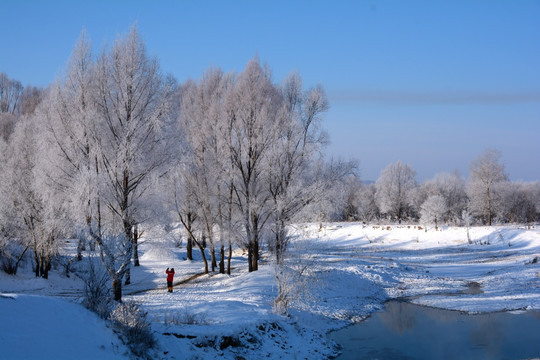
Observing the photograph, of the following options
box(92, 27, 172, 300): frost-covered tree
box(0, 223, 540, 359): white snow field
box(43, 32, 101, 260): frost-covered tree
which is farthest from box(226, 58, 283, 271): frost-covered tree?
box(43, 32, 101, 260): frost-covered tree

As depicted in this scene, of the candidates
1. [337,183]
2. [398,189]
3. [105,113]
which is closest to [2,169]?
[105,113]

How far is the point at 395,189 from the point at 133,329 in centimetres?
7396

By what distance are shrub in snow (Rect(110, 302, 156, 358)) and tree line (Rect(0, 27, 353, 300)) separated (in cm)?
234

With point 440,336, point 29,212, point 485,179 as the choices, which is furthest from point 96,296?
point 485,179

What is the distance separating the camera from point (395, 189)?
79062mm

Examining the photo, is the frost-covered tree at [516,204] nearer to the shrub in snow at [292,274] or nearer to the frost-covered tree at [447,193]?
the frost-covered tree at [447,193]

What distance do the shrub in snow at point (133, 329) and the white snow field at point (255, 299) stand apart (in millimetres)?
268

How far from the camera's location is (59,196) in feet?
57.1

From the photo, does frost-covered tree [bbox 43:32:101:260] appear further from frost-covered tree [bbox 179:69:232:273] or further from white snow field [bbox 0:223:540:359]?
frost-covered tree [bbox 179:69:232:273]

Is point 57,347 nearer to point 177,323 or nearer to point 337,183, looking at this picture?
point 177,323

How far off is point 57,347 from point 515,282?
23398 millimetres

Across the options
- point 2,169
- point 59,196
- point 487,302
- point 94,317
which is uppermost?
point 2,169

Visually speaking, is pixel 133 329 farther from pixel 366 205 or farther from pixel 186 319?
pixel 366 205

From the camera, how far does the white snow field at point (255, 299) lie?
28.6ft
